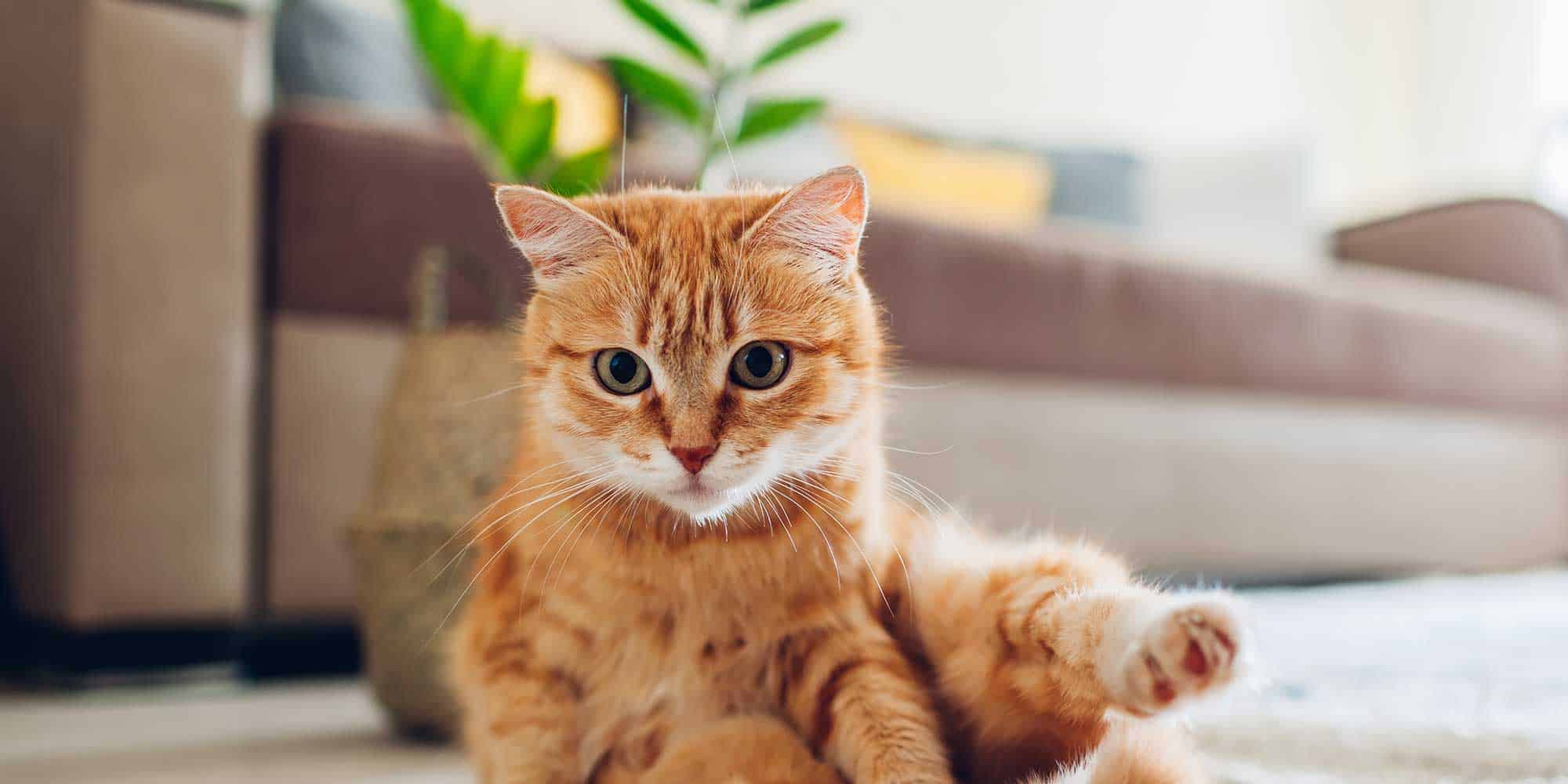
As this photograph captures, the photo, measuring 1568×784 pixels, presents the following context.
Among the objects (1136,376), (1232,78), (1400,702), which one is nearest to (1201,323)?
(1136,376)

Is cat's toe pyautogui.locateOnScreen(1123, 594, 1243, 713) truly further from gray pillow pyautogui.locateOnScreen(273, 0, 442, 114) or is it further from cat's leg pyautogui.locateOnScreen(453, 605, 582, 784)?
gray pillow pyautogui.locateOnScreen(273, 0, 442, 114)

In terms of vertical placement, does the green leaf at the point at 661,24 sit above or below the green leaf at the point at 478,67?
above

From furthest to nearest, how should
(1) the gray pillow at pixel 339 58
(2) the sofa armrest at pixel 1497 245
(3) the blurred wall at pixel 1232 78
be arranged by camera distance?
(3) the blurred wall at pixel 1232 78 < (2) the sofa armrest at pixel 1497 245 < (1) the gray pillow at pixel 339 58

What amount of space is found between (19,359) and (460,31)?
81 cm

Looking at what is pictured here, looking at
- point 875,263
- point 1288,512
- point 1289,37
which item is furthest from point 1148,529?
point 1289,37

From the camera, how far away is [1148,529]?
2.03 m

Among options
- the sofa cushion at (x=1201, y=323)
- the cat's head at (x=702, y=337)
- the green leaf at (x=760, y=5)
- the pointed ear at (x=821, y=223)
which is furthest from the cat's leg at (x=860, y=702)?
the sofa cushion at (x=1201, y=323)

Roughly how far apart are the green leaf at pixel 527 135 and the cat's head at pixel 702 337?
375mm

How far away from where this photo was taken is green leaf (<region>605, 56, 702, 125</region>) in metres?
1.07

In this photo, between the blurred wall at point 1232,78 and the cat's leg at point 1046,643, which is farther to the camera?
the blurred wall at point 1232,78

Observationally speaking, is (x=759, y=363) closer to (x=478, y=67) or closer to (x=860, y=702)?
(x=860, y=702)

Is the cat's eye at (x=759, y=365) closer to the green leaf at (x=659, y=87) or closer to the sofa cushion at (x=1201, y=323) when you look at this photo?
the green leaf at (x=659, y=87)

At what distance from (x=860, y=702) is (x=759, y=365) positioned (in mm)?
217

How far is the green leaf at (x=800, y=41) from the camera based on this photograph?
3.28 feet
